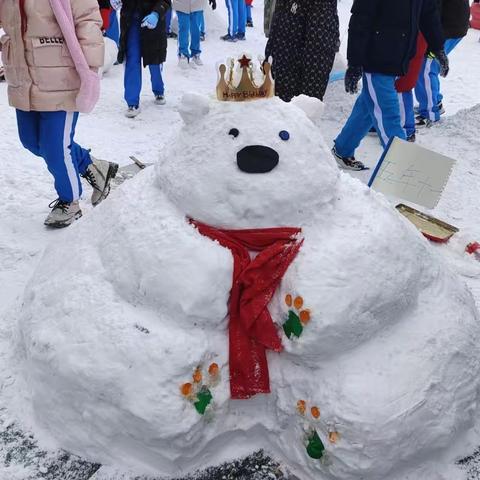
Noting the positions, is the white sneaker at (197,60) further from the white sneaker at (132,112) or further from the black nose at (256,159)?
the black nose at (256,159)

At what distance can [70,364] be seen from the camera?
1.86m

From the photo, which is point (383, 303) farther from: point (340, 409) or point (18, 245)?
point (18, 245)

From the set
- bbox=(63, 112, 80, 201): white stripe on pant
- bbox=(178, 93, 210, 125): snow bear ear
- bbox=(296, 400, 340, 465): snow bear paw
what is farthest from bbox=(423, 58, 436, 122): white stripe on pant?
bbox=(296, 400, 340, 465): snow bear paw

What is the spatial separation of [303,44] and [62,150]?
188 cm

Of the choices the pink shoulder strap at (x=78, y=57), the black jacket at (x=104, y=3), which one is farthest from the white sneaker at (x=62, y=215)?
the black jacket at (x=104, y=3)

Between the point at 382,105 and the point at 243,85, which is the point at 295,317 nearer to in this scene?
the point at 243,85

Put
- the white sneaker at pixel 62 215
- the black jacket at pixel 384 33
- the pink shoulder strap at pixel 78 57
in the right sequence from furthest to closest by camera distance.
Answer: the black jacket at pixel 384 33 → the white sneaker at pixel 62 215 → the pink shoulder strap at pixel 78 57

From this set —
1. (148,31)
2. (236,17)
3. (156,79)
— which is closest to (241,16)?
(236,17)

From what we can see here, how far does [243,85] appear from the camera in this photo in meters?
1.86

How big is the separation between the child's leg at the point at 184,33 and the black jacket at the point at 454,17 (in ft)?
9.52

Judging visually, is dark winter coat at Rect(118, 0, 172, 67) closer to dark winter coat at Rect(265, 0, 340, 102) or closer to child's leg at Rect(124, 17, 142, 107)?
child's leg at Rect(124, 17, 142, 107)

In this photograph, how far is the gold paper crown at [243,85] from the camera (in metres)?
1.85

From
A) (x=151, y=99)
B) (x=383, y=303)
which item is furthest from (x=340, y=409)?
(x=151, y=99)

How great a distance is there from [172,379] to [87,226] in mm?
716
